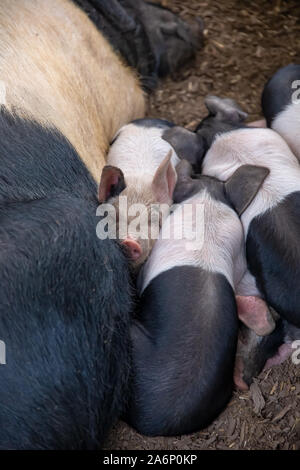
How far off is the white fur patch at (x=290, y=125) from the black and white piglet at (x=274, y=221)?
117 mm

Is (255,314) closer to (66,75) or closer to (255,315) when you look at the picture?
(255,315)

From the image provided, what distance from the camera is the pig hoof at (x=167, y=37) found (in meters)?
3.30

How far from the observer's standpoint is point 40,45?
2.50 m

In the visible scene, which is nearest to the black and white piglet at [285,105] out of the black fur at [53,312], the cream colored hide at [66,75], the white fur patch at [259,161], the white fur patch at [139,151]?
the white fur patch at [259,161]

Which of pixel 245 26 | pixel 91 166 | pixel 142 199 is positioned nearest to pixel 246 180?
pixel 142 199

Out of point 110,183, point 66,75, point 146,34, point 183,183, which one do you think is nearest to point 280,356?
point 183,183

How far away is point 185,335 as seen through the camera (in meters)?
1.96

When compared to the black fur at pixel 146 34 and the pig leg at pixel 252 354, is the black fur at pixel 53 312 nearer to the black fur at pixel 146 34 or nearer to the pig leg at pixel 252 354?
the pig leg at pixel 252 354

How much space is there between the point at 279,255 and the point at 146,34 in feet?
5.19

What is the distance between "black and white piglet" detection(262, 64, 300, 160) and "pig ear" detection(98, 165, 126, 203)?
0.76m

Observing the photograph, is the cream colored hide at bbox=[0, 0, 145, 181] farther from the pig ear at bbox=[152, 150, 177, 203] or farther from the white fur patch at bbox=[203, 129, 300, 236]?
the white fur patch at bbox=[203, 129, 300, 236]

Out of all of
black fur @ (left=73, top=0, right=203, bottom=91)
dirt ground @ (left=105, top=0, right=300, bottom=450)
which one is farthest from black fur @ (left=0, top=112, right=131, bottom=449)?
dirt ground @ (left=105, top=0, right=300, bottom=450)
